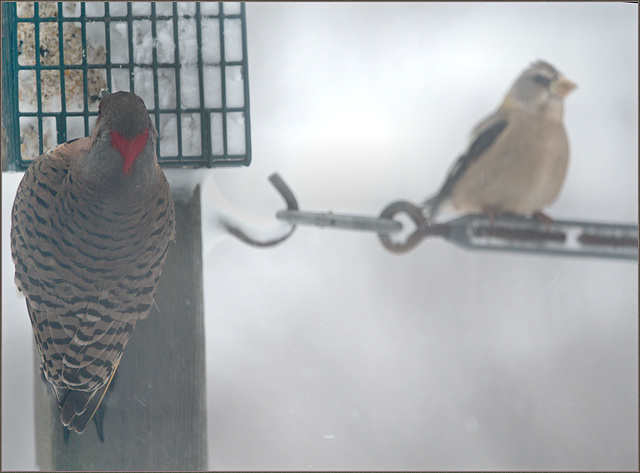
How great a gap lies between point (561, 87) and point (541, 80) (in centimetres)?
11

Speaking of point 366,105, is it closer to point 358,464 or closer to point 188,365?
point 358,464

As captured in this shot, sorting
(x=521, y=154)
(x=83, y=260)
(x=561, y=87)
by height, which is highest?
(x=561, y=87)

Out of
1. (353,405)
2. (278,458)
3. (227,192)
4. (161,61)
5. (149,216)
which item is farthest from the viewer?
(353,405)

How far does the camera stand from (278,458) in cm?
290

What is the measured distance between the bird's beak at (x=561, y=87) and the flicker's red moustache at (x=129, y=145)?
1.83 meters

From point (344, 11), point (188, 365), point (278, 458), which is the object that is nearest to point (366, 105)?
point (344, 11)

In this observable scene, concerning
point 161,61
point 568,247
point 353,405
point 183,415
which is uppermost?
point 161,61

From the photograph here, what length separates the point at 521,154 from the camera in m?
2.48

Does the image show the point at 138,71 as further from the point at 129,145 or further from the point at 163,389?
the point at 163,389

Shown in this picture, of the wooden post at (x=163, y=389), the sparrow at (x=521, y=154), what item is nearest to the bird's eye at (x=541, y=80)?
the sparrow at (x=521, y=154)

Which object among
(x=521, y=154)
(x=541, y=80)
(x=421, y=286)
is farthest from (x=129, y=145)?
(x=421, y=286)

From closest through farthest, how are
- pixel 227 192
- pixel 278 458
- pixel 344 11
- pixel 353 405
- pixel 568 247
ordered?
pixel 568 247 < pixel 227 192 < pixel 278 458 < pixel 353 405 < pixel 344 11

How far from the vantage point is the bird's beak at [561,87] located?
2400 mm

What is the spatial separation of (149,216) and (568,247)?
32.9 inches
